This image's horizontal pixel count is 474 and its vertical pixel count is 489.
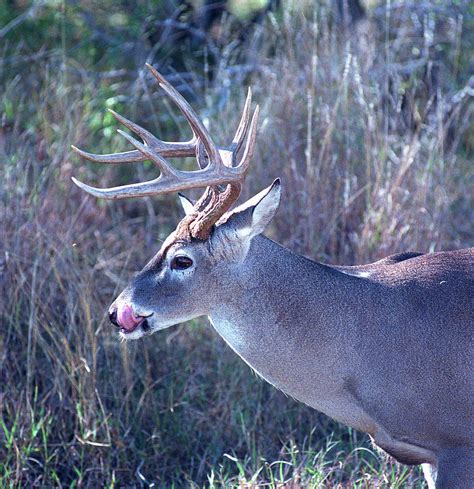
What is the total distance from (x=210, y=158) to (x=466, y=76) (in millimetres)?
5532

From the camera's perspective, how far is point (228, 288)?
13.8 feet

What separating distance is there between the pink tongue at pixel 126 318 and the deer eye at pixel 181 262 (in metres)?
0.26

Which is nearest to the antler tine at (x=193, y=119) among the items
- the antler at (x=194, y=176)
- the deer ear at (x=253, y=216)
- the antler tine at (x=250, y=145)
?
the antler at (x=194, y=176)

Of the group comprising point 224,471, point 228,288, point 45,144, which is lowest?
point 224,471

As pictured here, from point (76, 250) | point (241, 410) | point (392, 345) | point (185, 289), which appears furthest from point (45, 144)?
point (392, 345)

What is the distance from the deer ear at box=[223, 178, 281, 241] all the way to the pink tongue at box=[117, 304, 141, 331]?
1.72 feet

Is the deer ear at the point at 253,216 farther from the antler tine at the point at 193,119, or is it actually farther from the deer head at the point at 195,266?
the antler tine at the point at 193,119

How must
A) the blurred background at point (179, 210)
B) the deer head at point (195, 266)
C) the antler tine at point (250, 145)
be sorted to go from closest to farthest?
the antler tine at point (250, 145), the deer head at point (195, 266), the blurred background at point (179, 210)

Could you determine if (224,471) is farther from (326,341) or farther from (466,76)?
(466,76)

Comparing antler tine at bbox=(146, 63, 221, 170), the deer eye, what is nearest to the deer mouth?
the deer eye

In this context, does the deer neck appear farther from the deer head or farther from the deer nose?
the deer nose

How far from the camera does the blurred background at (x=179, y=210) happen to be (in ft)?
17.2

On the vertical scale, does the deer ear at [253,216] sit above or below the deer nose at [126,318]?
above

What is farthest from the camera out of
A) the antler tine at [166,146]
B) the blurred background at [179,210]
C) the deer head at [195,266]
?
the blurred background at [179,210]
